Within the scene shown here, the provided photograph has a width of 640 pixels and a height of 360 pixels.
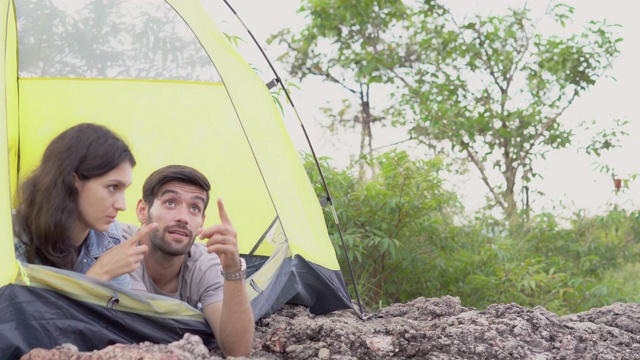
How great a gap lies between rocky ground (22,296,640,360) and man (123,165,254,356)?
147 millimetres

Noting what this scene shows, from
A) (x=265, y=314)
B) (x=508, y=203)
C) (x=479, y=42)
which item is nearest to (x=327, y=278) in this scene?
(x=265, y=314)

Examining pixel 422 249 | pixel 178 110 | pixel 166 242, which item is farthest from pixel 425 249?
pixel 166 242

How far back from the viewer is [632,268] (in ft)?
22.6

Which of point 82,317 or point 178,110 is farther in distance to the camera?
point 178,110

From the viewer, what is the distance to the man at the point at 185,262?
8.59 ft

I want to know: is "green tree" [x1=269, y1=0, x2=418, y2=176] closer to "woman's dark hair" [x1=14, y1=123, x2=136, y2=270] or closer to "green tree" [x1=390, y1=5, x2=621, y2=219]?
"green tree" [x1=390, y1=5, x2=621, y2=219]

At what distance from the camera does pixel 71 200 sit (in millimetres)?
2619

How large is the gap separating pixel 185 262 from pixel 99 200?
42 cm

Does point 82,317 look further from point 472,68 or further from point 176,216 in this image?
point 472,68

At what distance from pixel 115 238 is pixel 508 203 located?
15.4ft

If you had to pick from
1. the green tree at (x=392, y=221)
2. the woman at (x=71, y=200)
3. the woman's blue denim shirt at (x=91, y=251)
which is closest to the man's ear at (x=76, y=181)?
the woman at (x=71, y=200)

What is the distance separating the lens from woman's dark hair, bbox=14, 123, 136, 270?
2600 mm

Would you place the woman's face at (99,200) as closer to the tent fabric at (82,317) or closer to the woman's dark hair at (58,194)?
the woman's dark hair at (58,194)

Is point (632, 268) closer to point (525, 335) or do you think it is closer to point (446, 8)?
point (446, 8)
